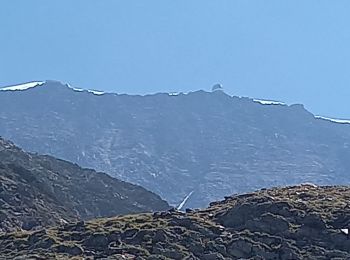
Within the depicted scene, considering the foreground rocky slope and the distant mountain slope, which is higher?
the foreground rocky slope

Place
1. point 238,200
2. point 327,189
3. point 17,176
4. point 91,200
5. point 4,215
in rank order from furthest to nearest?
point 91,200 → point 17,176 → point 4,215 → point 327,189 → point 238,200

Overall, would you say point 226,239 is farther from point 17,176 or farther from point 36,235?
point 17,176

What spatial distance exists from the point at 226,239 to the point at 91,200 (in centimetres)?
13487

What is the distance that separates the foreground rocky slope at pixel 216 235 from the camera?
51438mm

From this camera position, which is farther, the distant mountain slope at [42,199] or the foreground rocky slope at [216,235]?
the distant mountain slope at [42,199]

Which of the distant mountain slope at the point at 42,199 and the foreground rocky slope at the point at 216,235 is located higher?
the foreground rocky slope at the point at 216,235

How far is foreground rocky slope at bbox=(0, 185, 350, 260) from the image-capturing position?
169ft

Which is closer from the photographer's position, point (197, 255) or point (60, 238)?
point (197, 255)

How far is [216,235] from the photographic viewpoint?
5469cm

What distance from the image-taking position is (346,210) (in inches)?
2256

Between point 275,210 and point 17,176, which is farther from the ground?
point 275,210

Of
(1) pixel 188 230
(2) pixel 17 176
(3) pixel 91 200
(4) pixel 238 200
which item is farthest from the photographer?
(3) pixel 91 200

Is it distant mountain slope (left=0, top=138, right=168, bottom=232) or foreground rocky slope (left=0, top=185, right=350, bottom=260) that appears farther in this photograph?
distant mountain slope (left=0, top=138, right=168, bottom=232)

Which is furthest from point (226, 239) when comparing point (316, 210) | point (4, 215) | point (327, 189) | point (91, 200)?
point (91, 200)
